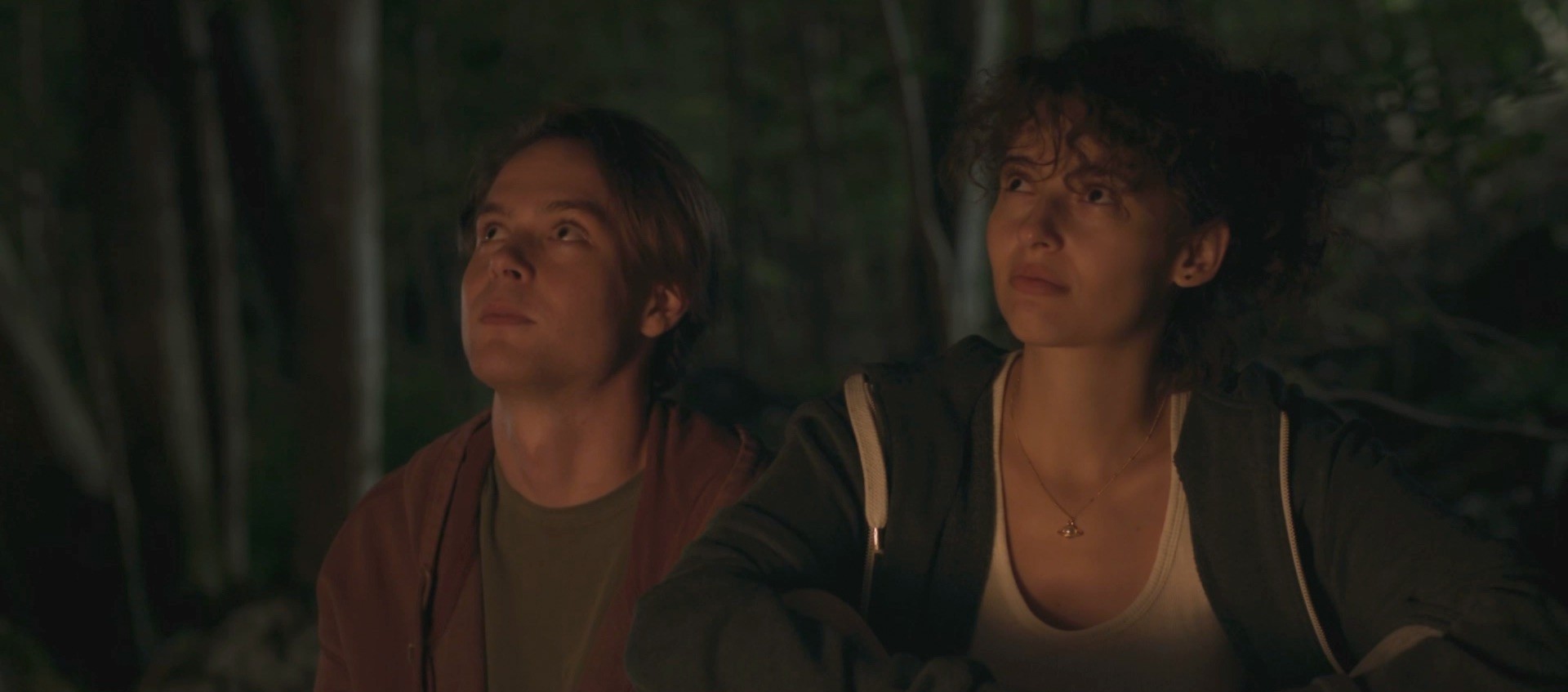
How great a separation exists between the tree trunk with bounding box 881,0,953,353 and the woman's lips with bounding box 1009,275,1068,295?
2.64 meters

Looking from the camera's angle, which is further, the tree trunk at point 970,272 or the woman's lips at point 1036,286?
the tree trunk at point 970,272

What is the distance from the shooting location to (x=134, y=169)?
5.90 metres

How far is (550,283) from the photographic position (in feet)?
8.32

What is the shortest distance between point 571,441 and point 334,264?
312cm

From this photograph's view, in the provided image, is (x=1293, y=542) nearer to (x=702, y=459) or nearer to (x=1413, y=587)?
(x=1413, y=587)

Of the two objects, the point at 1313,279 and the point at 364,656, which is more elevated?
the point at 1313,279

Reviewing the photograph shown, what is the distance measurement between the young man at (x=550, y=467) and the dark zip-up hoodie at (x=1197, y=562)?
0.49 metres

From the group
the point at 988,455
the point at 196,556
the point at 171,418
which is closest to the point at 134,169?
the point at 171,418

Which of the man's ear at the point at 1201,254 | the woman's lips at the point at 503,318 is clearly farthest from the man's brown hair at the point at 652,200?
A: the man's ear at the point at 1201,254

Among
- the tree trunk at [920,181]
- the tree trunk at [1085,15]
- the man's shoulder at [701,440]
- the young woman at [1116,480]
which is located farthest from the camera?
the tree trunk at [920,181]

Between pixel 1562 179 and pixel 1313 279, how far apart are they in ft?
9.50

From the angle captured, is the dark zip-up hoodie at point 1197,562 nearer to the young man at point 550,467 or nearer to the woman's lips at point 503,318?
the young man at point 550,467

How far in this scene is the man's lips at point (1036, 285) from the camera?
6.70 feet

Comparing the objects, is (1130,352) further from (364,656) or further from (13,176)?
(13,176)
